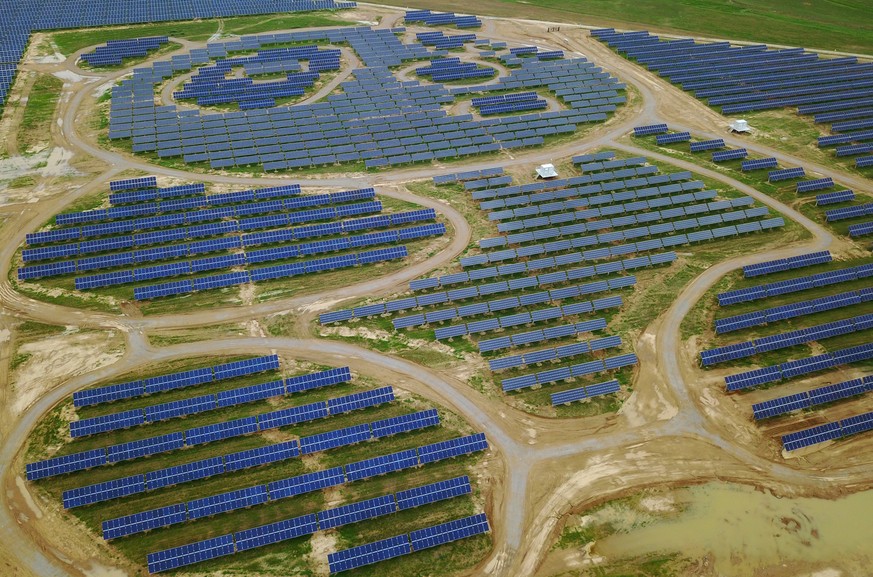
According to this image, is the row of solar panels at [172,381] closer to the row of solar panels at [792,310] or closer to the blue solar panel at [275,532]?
the blue solar panel at [275,532]

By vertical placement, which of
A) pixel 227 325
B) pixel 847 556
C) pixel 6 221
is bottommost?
pixel 847 556

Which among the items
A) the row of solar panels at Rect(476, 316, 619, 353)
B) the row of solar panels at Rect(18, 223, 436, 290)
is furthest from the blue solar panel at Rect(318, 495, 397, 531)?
the row of solar panels at Rect(18, 223, 436, 290)

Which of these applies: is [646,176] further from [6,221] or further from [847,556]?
[6,221]

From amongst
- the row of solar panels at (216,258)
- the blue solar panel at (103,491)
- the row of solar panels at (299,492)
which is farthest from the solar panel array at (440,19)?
the blue solar panel at (103,491)

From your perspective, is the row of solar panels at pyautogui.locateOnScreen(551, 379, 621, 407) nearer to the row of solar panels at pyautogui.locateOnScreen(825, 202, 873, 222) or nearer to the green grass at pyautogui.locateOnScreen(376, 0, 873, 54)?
the row of solar panels at pyautogui.locateOnScreen(825, 202, 873, 222)

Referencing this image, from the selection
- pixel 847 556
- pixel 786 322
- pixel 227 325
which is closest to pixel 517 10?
pixel 786 322

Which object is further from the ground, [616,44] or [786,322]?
[616,44]

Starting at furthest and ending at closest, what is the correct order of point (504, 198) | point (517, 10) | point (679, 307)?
point (517, 10) → point (504, 198) → point (679, 307)
